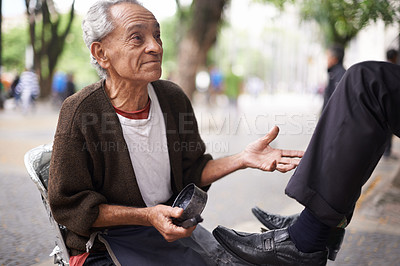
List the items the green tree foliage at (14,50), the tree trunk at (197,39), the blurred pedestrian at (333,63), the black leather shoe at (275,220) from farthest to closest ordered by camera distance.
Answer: the green tree foliage at (14,50) → the tree trunk at (197,39) → the blurred pedestrian at (333,63) → the black leather shoe at (275,220)

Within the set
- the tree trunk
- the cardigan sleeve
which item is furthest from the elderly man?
the tree trunk

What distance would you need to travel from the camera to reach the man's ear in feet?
6.43

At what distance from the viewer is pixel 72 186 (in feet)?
5.81

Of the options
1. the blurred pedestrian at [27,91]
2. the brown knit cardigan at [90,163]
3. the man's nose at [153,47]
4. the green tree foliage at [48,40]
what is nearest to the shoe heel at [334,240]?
the brown knit cardigan at [90,163]

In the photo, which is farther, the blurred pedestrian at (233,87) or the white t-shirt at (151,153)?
the blurred pedestrian at (233,87)

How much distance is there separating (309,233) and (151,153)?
2.62ft

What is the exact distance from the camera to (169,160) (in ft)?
7.02

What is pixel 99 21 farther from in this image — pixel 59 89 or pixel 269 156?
pixel 59 89

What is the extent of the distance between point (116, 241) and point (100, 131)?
502 mm

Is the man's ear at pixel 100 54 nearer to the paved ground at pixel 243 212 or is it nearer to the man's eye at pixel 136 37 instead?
the man's eye at pixel 136 37

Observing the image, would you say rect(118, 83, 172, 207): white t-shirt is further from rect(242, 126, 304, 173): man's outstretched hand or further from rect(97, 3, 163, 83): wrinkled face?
rect(242, 126, 304, 173): man's outstretched hand

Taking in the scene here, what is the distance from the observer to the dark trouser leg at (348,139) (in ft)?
5.28

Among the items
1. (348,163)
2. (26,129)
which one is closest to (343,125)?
(348,163)

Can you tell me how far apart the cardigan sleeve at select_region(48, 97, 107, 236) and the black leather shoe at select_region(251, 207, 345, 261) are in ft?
2.99
